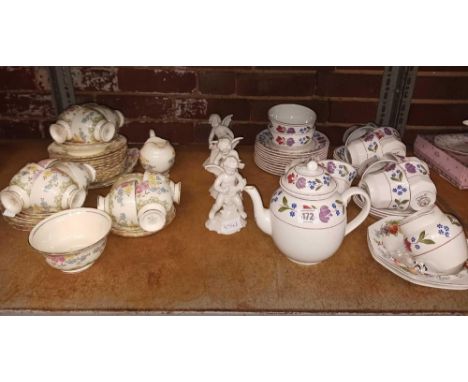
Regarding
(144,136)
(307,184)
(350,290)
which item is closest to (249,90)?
(144,136)

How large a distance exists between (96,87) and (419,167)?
3.53 feet

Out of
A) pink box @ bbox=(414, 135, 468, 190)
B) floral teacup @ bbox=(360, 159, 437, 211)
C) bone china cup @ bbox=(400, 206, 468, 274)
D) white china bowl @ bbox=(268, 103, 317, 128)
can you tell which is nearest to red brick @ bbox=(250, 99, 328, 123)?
white china bowl @ bbox=(268, 103, 317, 128)

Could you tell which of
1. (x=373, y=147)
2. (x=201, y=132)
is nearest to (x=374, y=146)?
(x=373, y=147)

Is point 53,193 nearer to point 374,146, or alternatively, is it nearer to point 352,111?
point 374,146

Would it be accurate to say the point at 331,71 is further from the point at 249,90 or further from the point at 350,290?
the point at 350,290

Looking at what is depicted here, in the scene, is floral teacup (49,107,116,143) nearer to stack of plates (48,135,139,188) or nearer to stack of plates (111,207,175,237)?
stack of plates (48,135,139,188)

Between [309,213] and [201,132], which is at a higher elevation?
[309,213]

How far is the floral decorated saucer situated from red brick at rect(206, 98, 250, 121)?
0.66 meters

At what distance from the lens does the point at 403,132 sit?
1490 mm

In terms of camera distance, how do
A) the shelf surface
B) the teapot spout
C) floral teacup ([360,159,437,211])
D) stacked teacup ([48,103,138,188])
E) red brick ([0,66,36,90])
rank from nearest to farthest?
the shelf surface, the teapot spout, floral teacup ([360,159,437,211]), stacked teacup ([48,103,138,188]), red brick ([0,66,36,90])

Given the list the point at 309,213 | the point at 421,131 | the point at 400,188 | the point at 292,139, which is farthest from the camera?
the point at 421,131

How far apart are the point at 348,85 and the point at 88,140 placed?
2.89 feet

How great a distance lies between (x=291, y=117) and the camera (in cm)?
132

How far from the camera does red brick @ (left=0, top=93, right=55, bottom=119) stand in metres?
1.44
